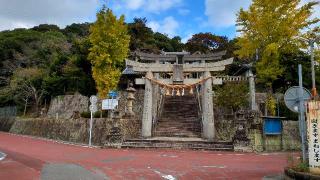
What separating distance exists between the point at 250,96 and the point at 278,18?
19.6ft

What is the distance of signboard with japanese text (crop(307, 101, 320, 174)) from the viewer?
9.82 meters

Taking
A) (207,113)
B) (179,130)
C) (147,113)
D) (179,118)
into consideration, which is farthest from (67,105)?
(207,113)

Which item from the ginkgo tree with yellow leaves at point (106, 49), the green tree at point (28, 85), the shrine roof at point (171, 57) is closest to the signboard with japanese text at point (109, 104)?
the shrine roof at point (171, 57)

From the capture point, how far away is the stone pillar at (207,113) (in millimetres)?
24109

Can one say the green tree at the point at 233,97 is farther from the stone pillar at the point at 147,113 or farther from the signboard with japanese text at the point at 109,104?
the signboard with japanese text at the point at 109,104

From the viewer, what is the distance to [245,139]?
2097cm

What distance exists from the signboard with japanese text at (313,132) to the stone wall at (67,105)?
2995cm

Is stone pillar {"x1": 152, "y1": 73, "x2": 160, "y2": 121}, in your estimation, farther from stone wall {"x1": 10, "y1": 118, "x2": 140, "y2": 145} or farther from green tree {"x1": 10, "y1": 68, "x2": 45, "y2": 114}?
green tree {"x1": 10, "y1": 68, "x2": 45, "y2": 114}

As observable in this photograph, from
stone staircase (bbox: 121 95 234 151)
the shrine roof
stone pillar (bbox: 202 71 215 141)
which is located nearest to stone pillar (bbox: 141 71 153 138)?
stone staircase (bbox: 121 95 234 151)

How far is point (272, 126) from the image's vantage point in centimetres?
2181

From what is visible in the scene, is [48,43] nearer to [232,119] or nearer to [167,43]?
[167,43]

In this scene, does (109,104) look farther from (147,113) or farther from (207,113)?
(207,113)

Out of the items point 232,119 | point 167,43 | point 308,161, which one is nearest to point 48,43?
point 167,43

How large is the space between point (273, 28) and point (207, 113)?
7443 millimetres
